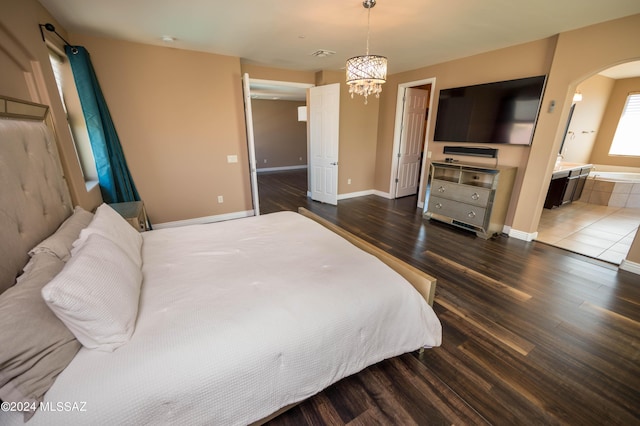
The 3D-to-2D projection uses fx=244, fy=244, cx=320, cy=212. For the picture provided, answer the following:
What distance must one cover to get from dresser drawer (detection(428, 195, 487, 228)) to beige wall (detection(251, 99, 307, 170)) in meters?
6.39

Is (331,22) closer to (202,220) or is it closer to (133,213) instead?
(133,213)

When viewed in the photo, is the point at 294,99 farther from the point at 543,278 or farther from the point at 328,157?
the point at 543,278

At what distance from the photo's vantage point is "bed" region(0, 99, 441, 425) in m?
0.87

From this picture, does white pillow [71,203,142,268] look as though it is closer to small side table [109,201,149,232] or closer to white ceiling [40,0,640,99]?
small side table [109,201,149,232]

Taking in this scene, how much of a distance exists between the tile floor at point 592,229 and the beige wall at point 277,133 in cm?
754

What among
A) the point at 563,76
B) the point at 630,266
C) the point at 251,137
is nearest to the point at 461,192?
the point at 563,76

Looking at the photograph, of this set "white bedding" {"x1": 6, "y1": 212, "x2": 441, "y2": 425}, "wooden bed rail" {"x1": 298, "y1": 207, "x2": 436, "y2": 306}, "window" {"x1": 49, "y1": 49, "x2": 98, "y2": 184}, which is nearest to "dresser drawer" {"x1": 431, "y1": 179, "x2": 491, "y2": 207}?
"wooden bed rail" {"x1": 298, "y1": 207, "x2": 436, "y2": 306}

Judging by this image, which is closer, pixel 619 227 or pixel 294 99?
pixel 619 227

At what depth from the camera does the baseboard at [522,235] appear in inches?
134

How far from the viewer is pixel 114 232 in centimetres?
155

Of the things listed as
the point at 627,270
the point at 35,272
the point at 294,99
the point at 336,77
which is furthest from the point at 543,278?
the point at 294,99

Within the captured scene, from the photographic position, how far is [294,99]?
341 inches

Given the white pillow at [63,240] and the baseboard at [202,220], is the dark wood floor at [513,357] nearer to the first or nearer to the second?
the white pillow at [63,240]

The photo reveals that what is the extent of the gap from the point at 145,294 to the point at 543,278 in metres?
3.52
